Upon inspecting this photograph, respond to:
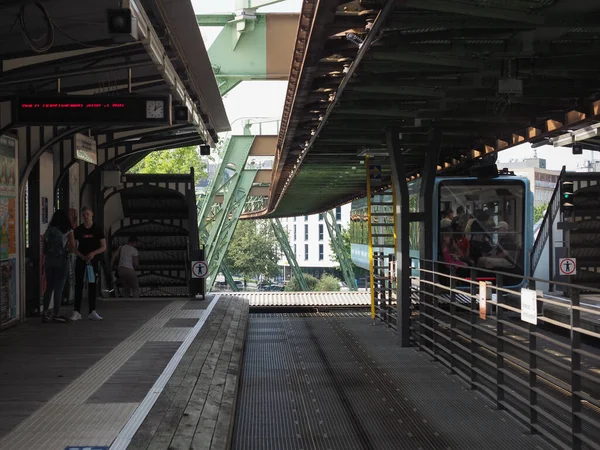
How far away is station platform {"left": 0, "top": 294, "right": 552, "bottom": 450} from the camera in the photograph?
6.75 m

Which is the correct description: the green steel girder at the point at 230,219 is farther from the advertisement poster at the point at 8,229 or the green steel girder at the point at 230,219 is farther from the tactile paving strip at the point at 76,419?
the tactile paving strip at the point at 76,419

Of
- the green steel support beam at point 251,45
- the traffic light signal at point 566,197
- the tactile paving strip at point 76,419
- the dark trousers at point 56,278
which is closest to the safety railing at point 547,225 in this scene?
the traffic light signal at point 566,197

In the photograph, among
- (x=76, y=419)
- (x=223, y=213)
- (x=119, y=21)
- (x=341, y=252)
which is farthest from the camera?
(x=341, y=252)

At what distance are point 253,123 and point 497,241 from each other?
15.5 meters

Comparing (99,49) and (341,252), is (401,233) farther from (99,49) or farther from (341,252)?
Result: (341,252)

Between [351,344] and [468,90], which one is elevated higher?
[468,90]

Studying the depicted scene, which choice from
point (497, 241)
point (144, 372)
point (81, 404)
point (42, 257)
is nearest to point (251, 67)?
point (497, 241)

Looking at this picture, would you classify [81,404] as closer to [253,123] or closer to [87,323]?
[87,323]

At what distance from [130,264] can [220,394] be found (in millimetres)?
9346

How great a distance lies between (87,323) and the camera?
43.4 ft

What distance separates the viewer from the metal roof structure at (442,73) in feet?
22.9

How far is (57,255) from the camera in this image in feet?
42.0

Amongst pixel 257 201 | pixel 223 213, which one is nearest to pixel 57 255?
pixel 223 213

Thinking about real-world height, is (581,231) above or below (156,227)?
below
